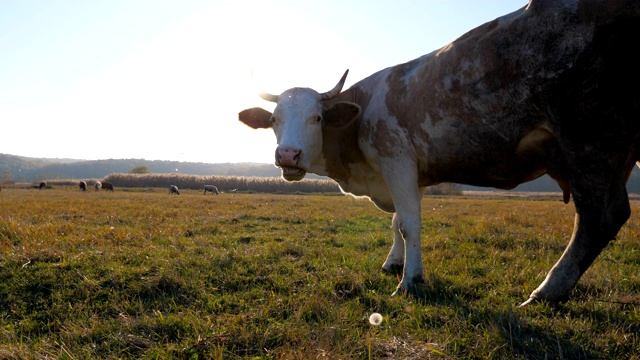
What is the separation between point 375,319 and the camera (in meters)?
3.50

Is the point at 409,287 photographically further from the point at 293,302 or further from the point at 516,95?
the point at 516,95

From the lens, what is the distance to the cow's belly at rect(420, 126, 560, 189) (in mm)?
4066

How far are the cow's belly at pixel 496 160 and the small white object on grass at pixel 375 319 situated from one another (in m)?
1.95

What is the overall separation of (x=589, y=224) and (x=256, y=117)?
444 centimetres

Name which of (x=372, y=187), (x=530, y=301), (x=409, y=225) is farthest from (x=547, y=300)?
(x=372, y=187)

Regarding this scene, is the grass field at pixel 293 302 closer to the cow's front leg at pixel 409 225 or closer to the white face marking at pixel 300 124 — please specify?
the cow's front leg at pixel 409 225

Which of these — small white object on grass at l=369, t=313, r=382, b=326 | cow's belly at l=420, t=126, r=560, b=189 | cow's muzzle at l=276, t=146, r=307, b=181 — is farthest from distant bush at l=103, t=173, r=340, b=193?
small white object on grass at l=369, t=313, r=382, b=326

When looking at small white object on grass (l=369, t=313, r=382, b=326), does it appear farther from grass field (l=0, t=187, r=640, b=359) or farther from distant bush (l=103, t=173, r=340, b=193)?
distant bush (l=103, t=173, r=340, b=193)

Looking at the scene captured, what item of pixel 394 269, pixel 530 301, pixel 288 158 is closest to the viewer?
pixel 530 301

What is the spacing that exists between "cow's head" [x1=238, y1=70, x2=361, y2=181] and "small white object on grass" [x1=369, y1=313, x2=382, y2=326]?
208 centimetres

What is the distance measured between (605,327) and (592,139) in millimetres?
1517

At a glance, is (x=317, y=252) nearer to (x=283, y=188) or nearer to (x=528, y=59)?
(x=528, y=59)

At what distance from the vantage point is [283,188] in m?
57.9

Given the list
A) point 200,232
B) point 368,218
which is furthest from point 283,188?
point 200,232
